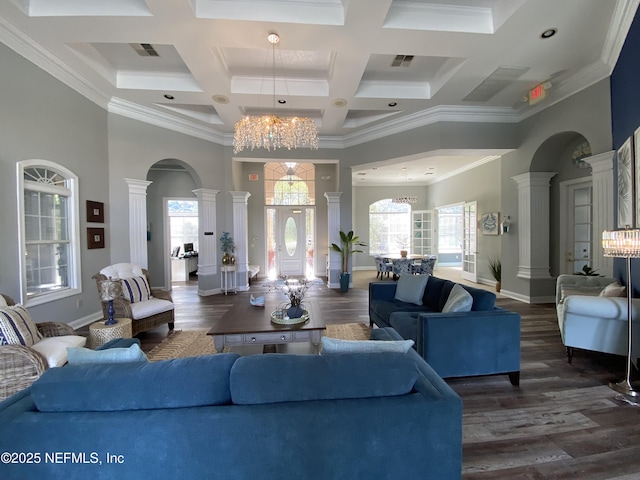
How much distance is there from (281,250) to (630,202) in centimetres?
766

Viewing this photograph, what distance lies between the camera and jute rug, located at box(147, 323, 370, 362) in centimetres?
343

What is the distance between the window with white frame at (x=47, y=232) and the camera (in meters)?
3.54

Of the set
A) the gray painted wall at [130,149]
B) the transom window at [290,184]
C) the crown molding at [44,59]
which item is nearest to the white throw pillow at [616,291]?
the gray painted wall at [130,149]

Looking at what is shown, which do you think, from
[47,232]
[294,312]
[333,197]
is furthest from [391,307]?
[47,232]

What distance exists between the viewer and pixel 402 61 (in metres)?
4.35

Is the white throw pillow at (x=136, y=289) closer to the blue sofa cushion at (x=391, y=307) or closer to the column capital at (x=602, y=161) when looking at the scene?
the blue sofa cushion at (x=391, y=307)

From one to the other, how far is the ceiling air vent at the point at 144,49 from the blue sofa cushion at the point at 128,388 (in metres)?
4.36

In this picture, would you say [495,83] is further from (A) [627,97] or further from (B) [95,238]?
(B) [95,238]

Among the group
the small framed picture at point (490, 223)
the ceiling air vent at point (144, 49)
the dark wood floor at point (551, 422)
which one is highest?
the ceiling air vent at point (144, 49)

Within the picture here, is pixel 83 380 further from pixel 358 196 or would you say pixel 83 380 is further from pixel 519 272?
pixel 358 196

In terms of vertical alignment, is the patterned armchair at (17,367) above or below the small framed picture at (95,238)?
below

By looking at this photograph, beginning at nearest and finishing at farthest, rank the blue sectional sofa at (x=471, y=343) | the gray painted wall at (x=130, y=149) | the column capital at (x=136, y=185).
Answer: the blue sectional sofa at (x=471, y=343) < the gray painted wall at (x=130, y=149) < the column capital at (x=136, y=185)

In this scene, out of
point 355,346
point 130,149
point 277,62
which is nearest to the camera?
point 355,346

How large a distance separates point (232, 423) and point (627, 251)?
332 centimetres
